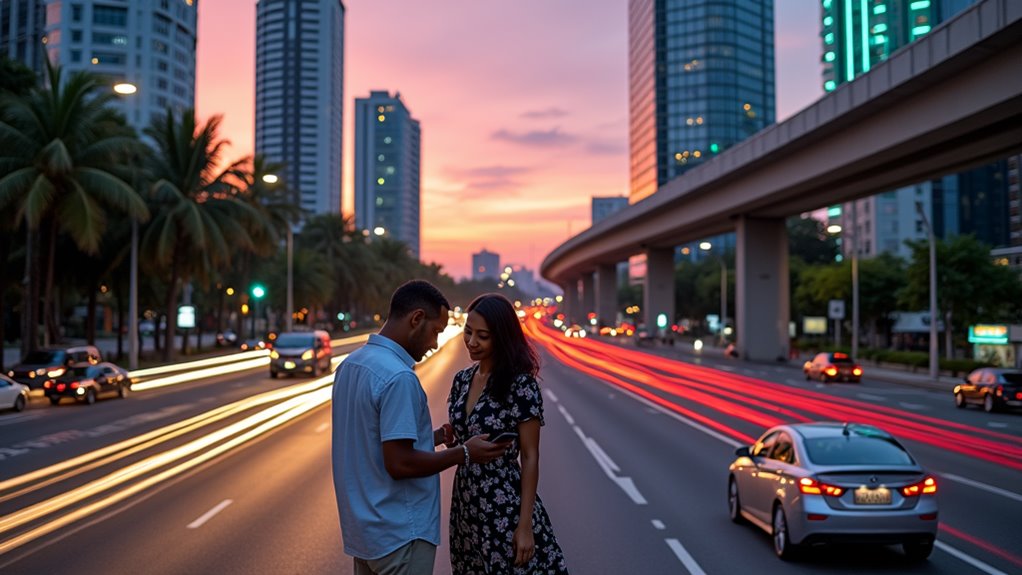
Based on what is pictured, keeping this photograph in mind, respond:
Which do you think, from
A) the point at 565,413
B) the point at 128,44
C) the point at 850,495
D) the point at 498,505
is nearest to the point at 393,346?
the point at 498,505

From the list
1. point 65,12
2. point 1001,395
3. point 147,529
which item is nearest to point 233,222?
point 1001,395

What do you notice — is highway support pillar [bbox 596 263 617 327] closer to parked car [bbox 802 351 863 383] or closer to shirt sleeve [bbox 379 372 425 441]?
parked car [bbox 802 351 863 383]

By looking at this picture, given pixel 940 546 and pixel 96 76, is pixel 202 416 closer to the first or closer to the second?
pixel 940 546

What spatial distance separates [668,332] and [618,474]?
260ft

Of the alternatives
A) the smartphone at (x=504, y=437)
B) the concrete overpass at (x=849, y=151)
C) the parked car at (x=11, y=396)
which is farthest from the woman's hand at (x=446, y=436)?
the parked car at (x=11, y=396)

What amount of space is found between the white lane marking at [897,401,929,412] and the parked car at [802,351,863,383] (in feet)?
37.1

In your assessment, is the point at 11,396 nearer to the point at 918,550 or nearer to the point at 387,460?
the point at 918,550

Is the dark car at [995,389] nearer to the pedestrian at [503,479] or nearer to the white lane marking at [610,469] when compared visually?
the white lane marking at [610,469]

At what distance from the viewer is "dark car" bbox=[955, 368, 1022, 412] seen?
30688 millimetres

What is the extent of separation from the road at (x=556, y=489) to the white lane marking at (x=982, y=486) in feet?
0.11

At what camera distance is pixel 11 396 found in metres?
28.6

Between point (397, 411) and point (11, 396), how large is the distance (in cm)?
2839

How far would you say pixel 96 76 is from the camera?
43.4 m

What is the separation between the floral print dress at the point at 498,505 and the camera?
176 inches
